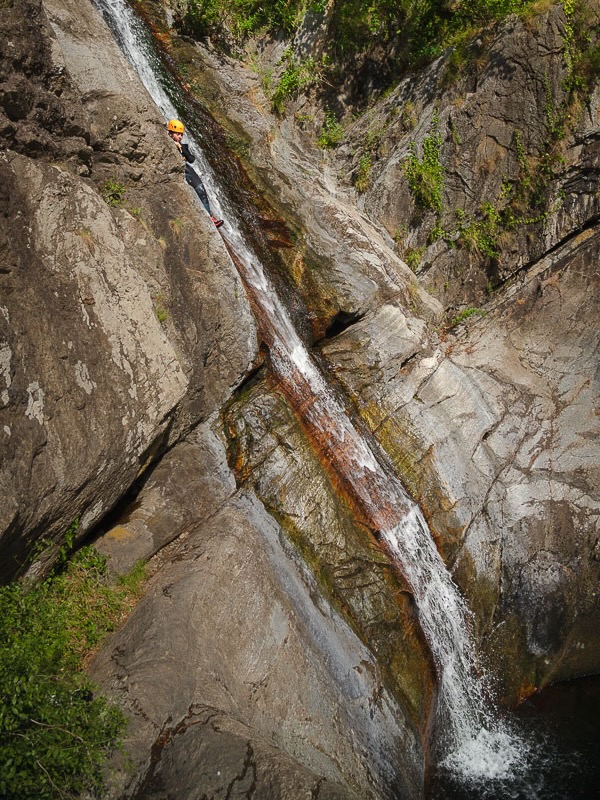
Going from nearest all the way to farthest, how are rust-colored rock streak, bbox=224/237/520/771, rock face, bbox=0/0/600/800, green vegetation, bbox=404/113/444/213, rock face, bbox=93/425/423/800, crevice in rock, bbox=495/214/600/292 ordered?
rock face, bbox=93/425/423/800 < rock face, bbox=0/0/600/800 < rust-colored rock streak, bbox=224/237/520/771 < crevice in rock, bbox=495/214/600/292 < green vegetation, bbox=404/113/444/213

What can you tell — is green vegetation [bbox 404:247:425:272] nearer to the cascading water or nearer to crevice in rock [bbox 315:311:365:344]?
crevice in rock [bbox 315:311:365:344]

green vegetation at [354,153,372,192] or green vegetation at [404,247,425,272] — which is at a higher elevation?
green vegetation at [354,153,372,192]

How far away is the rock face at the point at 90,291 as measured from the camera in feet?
18.7

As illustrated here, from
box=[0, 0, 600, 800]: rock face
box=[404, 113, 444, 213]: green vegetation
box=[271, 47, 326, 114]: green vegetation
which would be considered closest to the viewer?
box=[0, 0, 600, 800]: rock face

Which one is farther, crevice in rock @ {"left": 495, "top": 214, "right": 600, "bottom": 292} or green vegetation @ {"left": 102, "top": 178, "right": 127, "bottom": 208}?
crevice in rock @ {"left": 495, "top": 214, "right": 600, "bottom": 292}

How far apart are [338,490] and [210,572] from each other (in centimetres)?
243

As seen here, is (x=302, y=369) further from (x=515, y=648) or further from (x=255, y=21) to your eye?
(x=255, y=21)

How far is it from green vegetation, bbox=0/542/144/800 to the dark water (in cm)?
458

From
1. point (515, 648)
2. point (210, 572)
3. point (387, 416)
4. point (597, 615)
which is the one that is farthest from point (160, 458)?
point (597, 615)

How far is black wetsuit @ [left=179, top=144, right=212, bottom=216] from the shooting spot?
9.53 metres

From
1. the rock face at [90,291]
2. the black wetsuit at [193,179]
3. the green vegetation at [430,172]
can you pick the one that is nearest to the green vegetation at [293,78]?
the green vegetation at [430,172]

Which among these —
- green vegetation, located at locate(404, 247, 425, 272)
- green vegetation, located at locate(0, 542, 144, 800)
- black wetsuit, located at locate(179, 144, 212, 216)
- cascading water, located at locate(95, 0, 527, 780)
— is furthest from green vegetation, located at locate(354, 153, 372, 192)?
green vegetation, located at locate(0, 542, 144, 800)

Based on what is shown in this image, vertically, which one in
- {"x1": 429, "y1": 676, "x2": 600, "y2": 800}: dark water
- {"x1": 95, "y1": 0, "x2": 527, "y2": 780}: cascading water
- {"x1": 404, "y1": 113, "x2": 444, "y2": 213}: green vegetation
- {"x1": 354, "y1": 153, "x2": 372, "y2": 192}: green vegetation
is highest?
{"x1": 354, "y1": 153, "x2": 372, "y2": 192}: green vegetation

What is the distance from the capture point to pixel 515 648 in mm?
9125
